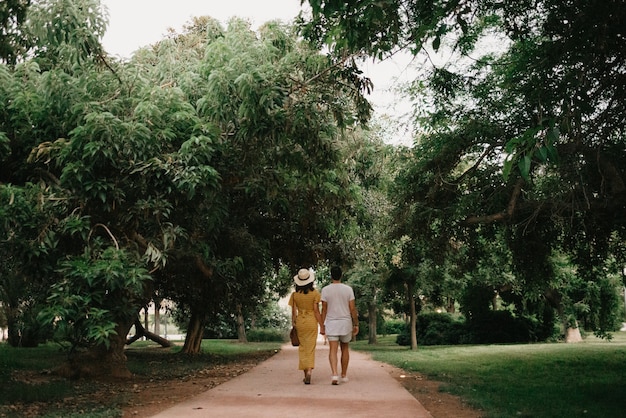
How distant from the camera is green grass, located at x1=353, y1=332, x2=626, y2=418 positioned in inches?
326

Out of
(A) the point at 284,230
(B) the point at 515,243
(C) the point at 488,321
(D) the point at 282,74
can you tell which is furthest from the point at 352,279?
(D) the point at 282,74

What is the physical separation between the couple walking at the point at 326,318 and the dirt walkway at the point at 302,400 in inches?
18.2

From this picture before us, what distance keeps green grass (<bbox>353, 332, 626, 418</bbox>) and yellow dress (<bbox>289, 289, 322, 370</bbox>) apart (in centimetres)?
241

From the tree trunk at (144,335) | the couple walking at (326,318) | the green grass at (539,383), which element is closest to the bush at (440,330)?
the tree trunk at (144,335)

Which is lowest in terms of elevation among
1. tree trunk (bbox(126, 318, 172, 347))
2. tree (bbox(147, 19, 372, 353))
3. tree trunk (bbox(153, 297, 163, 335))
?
tree trunk (bbox(126, 318, 172, 347))

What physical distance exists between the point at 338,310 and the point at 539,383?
4.25 m

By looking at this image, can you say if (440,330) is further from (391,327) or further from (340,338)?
(340,338)

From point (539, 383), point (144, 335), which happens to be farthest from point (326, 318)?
point (144, 335)

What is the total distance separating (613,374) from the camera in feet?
42.2

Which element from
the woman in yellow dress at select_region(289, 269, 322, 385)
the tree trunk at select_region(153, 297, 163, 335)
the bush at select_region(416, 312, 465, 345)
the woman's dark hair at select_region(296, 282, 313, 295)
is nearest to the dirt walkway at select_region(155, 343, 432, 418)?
the woman in yellow dress at select_region(289, 269, 322, 385)

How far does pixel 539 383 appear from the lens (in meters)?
11.5

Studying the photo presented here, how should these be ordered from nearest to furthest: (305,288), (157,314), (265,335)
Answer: (305,288), (157,314), (265,335)

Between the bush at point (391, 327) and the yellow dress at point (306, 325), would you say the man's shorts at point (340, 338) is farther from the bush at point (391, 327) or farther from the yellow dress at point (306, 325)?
the bush at point (391, 327)

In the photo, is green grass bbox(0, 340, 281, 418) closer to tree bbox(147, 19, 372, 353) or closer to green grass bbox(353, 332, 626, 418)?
tree bbox(147, 19, 372, 353)
